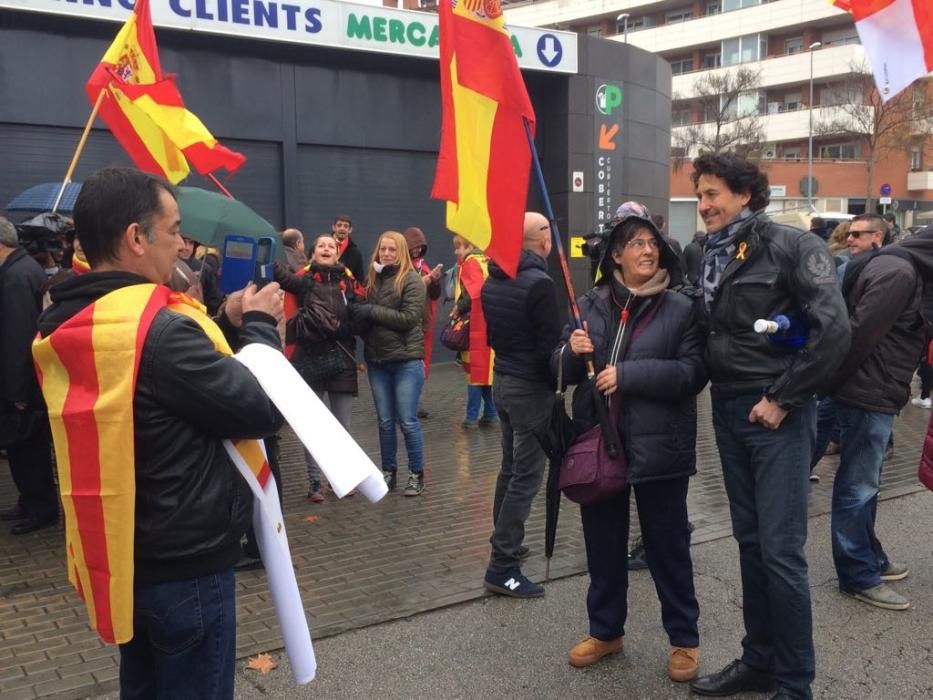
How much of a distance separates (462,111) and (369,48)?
8916 millimetres

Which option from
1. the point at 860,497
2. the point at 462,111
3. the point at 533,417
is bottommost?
the point at 860,497

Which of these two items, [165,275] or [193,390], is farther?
[165,275]

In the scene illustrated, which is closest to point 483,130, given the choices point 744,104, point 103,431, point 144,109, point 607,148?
point 103,431

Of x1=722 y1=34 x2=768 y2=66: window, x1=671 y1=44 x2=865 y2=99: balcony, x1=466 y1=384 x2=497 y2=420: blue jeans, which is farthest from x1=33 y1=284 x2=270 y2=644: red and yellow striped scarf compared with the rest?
x1=722 y1=34 x2=768 y2=66: window

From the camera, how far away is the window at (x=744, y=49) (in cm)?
5550

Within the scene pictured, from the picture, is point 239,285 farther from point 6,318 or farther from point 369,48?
point 369,48

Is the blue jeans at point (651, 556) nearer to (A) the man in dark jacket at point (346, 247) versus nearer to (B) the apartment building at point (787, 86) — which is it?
(A) the man in dark jacket at point (346, 247)

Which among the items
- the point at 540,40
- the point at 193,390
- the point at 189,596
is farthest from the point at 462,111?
the point at 540,40

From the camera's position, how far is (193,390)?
2.19 meters

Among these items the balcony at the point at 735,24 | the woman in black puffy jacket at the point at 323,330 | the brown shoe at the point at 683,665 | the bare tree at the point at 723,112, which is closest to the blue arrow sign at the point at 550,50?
the woman in black puffy jacket at the point at 323,330

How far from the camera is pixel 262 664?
3.93 m

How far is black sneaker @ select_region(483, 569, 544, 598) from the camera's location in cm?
468

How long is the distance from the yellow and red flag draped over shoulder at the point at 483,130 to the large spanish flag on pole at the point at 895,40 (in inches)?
83.3

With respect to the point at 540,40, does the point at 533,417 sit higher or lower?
lower
